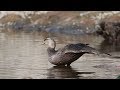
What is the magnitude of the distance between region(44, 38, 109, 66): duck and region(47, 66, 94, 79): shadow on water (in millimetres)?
68

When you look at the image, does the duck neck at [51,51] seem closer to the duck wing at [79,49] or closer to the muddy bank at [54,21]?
the duck wing at [79,49]

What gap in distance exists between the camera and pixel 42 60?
29.2 ft

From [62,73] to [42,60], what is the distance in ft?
1.21

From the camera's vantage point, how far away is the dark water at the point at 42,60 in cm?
864

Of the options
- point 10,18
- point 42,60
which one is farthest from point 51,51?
point 10,18

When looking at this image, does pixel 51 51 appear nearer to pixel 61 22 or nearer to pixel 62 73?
pixel 62 73

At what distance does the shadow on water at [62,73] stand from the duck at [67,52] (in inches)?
2.7

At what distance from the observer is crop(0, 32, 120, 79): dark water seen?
8.64 meters

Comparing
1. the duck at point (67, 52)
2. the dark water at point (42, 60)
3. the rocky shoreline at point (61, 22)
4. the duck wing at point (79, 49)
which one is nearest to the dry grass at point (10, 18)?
the rocky shoreline at point (61, 22)

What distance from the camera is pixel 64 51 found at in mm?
8766
